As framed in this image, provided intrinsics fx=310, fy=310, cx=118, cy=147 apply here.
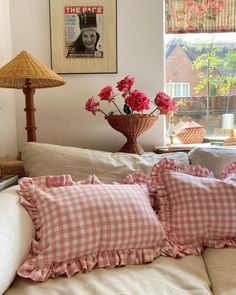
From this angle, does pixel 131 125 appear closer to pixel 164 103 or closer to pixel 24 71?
pixel 164 103

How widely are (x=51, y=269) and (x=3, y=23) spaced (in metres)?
1.41

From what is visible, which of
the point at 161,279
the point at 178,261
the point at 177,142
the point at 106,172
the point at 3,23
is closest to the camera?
the point at 161,279

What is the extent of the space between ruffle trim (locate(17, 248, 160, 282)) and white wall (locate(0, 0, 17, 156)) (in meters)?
0.93

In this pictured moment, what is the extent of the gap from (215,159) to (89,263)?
0.72m

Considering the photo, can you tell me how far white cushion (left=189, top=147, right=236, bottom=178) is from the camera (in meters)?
1.37

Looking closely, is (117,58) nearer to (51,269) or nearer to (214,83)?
(214,83)

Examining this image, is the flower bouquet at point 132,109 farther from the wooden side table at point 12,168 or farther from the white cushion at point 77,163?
the wooden side table at point 12,168

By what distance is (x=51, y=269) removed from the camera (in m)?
0.99

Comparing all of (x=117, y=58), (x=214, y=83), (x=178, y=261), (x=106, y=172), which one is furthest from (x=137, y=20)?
(x=178, y=261)

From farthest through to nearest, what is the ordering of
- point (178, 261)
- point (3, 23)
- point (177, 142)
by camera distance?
1. point (177, 142)
2. point (3, 23)
3. point (178, 261)

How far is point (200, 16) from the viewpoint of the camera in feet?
6.48

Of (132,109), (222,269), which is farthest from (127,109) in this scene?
(222,269)

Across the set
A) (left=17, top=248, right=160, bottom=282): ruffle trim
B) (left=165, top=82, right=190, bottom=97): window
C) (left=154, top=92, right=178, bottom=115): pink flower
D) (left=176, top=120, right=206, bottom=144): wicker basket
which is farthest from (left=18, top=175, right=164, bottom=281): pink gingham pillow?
(left=165, top=82, right=190, bottom=97): window

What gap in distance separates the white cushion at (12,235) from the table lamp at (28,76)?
1.76 feet
